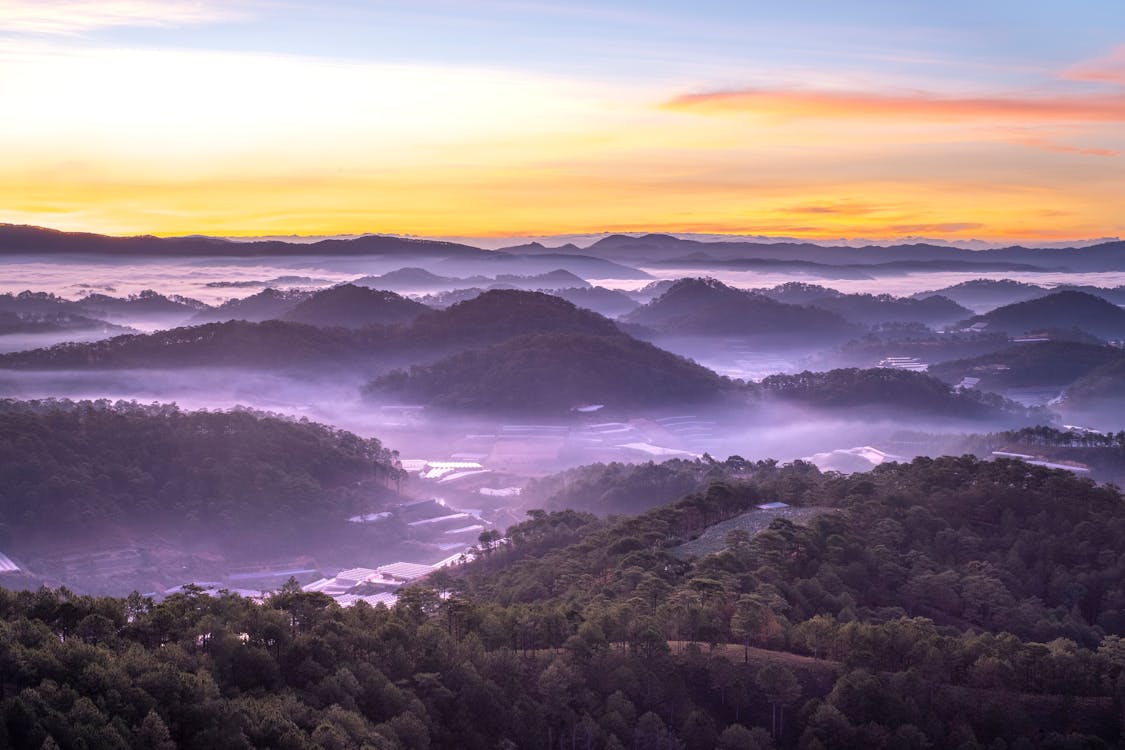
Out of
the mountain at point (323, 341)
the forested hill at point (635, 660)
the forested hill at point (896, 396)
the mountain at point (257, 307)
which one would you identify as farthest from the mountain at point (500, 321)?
the forested hill at point (635, 660)

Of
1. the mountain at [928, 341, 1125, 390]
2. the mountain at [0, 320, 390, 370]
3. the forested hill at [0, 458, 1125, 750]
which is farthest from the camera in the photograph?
the mountain at [928, 341, 1125, 390]

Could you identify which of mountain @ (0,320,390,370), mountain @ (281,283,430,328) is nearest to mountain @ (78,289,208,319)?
mountain @ (281,283,430,328)

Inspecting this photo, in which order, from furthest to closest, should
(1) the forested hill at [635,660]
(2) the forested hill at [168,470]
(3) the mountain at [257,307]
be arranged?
(3) the mountain at [257,307]
(2) the forested hill at [168,470]
(1) the forested hill at [635,660]

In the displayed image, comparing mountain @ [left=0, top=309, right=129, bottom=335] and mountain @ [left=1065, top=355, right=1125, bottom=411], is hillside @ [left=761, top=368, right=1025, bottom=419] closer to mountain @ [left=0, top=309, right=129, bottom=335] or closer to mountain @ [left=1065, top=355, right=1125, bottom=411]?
mountain @ [left=1065, top=355, right=1125, bottom=411]

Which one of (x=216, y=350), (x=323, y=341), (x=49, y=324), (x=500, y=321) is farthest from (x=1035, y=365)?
(x=49, y=324)

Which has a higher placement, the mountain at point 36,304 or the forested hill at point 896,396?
the mountain at point 36,304

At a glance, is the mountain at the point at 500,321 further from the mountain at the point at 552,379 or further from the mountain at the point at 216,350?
the mountain at the point at 552,379

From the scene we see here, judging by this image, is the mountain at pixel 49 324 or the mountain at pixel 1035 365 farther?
the mountain at pixel 1035 365
